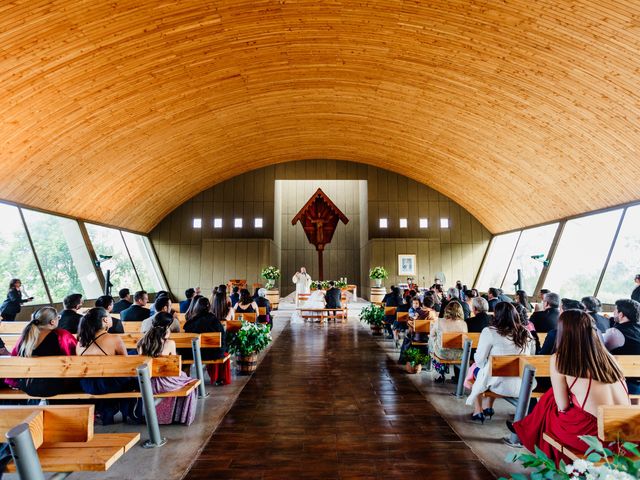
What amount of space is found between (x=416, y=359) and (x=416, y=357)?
1.1 inches

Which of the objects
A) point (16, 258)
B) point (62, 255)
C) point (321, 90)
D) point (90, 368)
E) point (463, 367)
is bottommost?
point (463, 367)

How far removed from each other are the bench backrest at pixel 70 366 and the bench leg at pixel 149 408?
63mm

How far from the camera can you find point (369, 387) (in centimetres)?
479

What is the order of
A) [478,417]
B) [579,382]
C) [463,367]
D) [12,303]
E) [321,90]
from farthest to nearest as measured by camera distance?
[321,90] < [12,303] < [463,367] < [478,417] < [579,382]

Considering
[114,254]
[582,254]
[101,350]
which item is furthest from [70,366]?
[114,254]

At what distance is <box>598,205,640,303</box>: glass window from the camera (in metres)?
9.63

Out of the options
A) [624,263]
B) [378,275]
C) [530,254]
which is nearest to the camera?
[624,263]

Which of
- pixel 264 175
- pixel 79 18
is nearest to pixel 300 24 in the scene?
pixel 79 18

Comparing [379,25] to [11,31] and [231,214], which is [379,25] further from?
[231,214]

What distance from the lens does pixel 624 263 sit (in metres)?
9.89

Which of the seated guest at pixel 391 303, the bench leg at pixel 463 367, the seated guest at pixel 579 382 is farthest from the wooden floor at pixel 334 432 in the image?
the seated guest at pixel 391 303

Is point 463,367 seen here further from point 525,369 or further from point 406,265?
point 406,265

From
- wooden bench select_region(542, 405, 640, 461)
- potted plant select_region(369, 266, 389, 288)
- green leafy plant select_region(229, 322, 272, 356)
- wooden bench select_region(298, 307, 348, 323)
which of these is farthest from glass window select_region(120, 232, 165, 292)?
wooden bench select_region(542, 405, 640, 461)

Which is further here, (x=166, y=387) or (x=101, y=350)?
(x=166, y=387)
